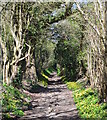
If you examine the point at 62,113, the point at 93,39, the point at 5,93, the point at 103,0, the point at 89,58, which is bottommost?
the point at 62,113

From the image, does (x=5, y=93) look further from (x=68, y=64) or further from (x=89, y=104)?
(x=68, y=64)

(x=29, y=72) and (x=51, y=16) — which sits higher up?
(x=51, y=16)

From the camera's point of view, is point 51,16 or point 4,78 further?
point 51,16

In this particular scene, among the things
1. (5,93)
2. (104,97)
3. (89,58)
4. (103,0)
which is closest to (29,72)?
(89,58)

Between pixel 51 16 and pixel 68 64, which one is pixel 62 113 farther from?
pixel 68 64

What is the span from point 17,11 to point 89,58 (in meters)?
5.93

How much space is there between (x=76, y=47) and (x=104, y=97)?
17327 mm

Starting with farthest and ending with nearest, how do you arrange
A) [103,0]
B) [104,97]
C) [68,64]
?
[68,64] → [104,97] → [103,0]

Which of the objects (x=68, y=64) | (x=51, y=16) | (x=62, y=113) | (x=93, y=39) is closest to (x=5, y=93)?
(x=62, y=113)

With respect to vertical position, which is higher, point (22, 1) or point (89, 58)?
point (22, 1)

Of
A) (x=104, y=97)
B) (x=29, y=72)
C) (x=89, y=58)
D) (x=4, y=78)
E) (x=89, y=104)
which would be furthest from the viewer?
(x=29, y=72)

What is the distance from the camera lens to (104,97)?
41.7 feet

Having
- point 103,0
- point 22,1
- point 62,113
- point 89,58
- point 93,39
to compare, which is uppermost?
point 22,1

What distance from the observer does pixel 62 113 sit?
519 inches
